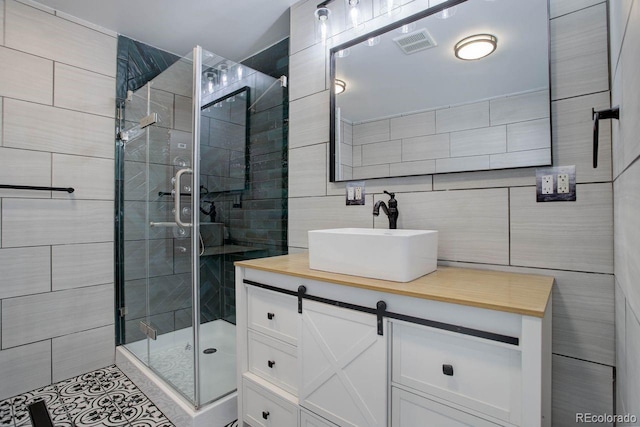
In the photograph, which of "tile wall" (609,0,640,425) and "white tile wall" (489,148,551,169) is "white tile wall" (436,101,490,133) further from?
"tile wall" (609,0,640,425)

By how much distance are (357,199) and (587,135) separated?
1.03m

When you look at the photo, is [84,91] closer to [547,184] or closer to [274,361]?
[274,361]

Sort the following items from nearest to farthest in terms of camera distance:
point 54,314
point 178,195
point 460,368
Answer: point 460,368 < point 178,195 < point 54,314

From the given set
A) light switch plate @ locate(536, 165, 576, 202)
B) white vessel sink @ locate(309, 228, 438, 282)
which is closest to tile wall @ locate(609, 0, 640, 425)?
light switch plate @ locate(536, 165, 576, 202)

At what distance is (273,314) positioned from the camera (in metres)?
1.46

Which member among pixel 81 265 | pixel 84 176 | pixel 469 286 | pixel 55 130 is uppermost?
pixel 55 130

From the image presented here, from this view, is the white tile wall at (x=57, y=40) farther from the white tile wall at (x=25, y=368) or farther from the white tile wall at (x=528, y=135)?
the white tile wall at (x=528, y=135)

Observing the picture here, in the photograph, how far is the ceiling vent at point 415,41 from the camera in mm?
1562

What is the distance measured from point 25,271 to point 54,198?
494 mm

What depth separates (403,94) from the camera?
165cm

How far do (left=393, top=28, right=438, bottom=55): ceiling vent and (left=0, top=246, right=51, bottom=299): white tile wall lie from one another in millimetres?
2538

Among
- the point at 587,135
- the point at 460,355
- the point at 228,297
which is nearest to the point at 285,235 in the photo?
the point at 228,297


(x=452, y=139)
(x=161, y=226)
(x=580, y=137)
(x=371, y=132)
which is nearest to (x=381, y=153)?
(x=371, y=132)

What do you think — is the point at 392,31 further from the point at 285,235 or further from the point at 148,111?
the point at 148,111
